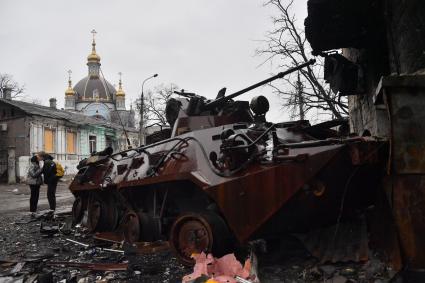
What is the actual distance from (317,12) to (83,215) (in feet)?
18.9

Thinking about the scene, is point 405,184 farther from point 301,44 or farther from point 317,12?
point 301,44

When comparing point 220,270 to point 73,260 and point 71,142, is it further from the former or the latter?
point 71,142

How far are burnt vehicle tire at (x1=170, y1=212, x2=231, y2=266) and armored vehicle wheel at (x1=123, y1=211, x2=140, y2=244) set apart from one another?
134cm

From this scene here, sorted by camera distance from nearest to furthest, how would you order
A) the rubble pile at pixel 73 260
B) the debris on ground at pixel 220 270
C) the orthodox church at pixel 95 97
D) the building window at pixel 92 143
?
1. the debris on ground at pixel 220 270
2. the rubble pile at pixel 73 260
3. the building window at pixel 92 143
4. the orthodox church at pixel 95 97

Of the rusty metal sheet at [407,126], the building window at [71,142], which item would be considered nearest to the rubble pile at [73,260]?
the rusty metal sheet at [407,126]

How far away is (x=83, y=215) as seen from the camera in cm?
906

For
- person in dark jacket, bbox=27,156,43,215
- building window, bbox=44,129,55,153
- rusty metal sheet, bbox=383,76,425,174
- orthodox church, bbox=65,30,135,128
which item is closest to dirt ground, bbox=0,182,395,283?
rusty metal sheet, bbox=383,76,425,174

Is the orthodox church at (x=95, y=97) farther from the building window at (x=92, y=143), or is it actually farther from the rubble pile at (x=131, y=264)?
the rubble pile at (x=131, y=264)

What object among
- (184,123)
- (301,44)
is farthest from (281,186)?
(301,44)

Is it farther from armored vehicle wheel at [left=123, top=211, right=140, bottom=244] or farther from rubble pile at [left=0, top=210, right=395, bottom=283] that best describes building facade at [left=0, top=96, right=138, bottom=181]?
armored vehicle wheel at [left=123, top=211, right=140, bottom=244]

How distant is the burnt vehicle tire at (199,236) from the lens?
487cm

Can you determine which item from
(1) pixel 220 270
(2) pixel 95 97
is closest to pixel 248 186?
(1) pixel 220 270

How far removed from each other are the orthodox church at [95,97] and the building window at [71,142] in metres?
20.6

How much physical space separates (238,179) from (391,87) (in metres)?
1.67
